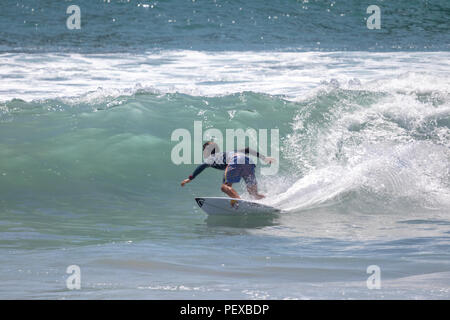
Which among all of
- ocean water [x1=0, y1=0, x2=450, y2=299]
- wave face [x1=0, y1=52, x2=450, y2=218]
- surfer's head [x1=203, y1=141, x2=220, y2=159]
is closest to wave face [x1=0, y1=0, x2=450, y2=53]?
ocean water [x1=0, y1=0, x2=450, y2=299]

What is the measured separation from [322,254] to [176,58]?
16314mm

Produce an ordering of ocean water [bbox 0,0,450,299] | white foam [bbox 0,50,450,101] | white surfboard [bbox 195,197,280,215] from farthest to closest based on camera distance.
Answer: white foam [bbox 0,50,450,101] < white surfboard [bbox 195,197,280,215] < ocean water [bbox 0,0,450,299]

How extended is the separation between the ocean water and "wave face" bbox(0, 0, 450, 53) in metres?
0.15

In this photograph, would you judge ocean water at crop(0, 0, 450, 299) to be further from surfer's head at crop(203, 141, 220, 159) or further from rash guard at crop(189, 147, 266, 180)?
surfer's head at crop(203, 141, 220, 159)

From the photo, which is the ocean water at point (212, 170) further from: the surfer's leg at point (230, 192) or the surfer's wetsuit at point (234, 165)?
the surfer's wetsuit at point (234, 165)

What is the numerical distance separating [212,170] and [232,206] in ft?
12.2

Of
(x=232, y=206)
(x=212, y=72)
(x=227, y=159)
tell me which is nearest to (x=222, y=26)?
(x=212, y=72)

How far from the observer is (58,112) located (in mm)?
15695

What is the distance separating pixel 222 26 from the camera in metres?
28.6

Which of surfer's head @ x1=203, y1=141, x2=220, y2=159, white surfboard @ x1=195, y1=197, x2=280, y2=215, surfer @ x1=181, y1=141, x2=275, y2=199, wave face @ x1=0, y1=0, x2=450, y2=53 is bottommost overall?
white surfboard @ x1=195, y1=197, x2=280, y2=215

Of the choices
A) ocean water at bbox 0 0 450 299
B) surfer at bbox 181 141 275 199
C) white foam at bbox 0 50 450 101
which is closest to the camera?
ocean water at bbox 0 0 450 299

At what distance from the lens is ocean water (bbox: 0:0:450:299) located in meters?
6.27

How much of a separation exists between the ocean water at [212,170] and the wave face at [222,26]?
0.15m

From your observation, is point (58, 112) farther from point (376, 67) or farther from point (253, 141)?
point (376, 67)
